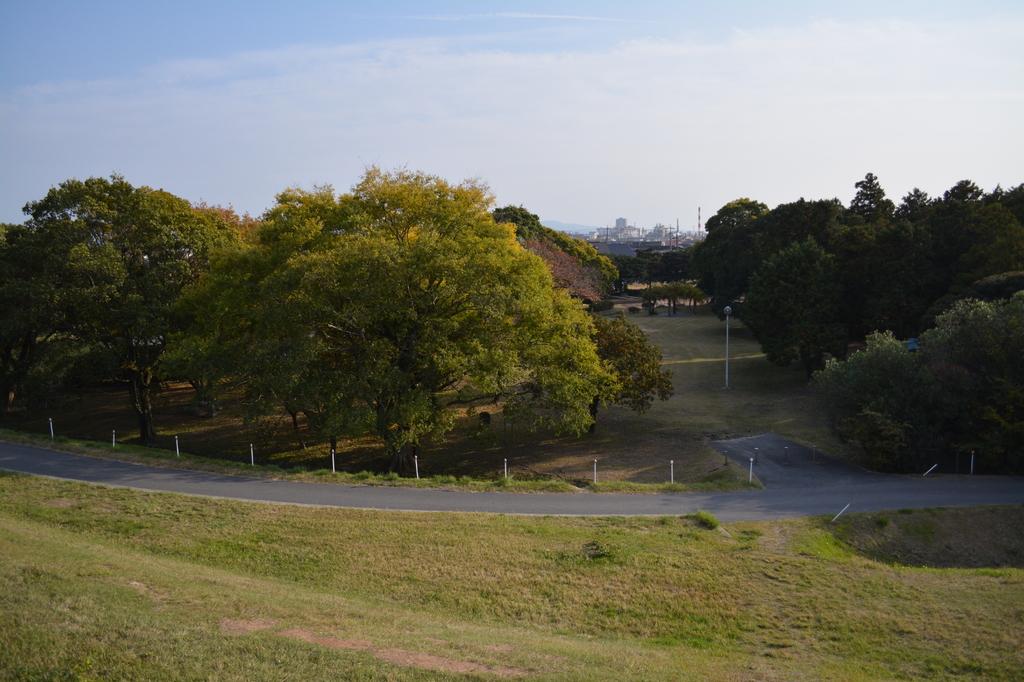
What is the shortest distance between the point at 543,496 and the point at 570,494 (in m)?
0.72

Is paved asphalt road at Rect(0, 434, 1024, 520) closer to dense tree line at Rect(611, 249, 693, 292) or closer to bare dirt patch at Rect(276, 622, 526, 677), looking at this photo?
bare dirt patch at Rect(276, 622, 526, 677)

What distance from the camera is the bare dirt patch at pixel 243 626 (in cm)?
951

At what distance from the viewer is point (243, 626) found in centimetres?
977

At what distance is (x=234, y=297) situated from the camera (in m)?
23.4

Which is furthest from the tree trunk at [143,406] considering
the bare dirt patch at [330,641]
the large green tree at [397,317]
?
the bare dirt patch at [330,641]

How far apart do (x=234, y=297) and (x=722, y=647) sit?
1838 centimetres

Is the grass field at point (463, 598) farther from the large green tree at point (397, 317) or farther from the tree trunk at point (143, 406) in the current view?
the tree trunk at point (143, 406)

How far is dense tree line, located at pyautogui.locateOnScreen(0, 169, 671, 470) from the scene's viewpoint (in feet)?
70.5

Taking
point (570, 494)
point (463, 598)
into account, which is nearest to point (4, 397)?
point (570, 494)

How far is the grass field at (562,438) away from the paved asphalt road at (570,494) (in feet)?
5.25

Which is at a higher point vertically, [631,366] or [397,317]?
[397,317]

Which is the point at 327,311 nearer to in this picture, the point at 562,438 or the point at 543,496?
the point at 543,496

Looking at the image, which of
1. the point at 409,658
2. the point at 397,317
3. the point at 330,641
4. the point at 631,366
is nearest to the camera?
the point at 409,658

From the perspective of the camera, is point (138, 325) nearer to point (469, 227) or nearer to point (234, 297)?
point (234, 297)
